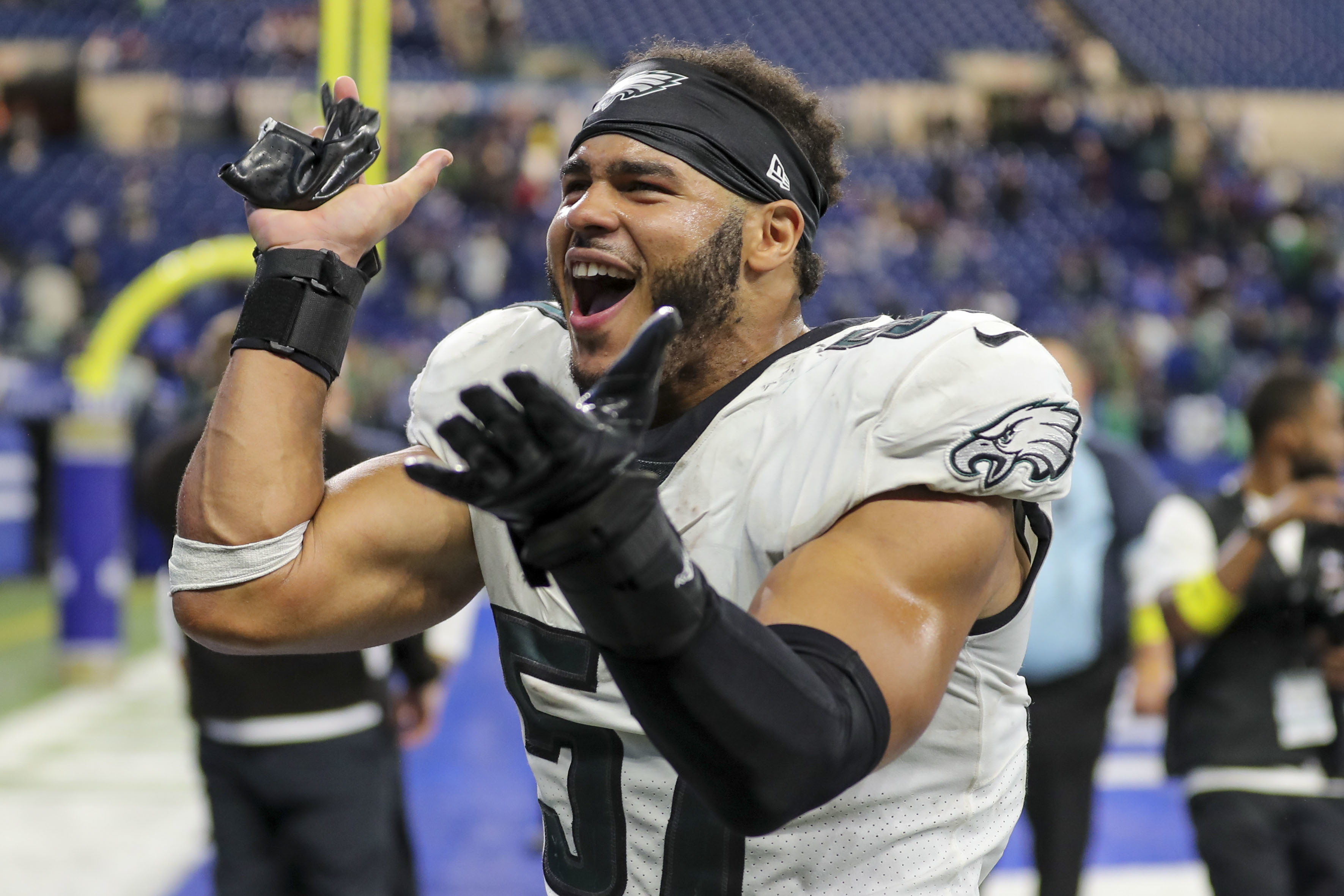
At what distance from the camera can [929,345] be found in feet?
4.85

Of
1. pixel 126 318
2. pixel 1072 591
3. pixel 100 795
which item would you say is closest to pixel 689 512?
pixel 1072 591

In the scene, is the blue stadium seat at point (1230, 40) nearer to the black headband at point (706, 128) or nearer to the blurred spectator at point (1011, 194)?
the blurred spectator at point (1011, 194)

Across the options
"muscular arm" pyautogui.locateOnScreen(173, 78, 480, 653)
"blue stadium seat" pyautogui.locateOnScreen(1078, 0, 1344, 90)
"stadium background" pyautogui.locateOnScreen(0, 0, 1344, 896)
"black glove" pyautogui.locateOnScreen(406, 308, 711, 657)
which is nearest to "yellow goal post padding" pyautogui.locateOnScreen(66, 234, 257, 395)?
"stadium background" pyautogui.locateOnScreen(0, 0, 1344, 896)

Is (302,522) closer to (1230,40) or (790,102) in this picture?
(790,102)

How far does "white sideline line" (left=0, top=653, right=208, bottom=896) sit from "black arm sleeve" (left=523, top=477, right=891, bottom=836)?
12.0 feet

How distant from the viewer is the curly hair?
186cm

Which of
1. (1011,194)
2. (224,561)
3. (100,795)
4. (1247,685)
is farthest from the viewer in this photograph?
(1011,194)

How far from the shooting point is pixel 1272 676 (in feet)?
10.6

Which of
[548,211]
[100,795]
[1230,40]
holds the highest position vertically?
[1230,40]

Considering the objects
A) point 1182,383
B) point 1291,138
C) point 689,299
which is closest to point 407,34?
point 1182,383

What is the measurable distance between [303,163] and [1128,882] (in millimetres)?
3777

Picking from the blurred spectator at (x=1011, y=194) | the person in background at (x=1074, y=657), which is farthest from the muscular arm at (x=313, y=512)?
the blurred spectator at (x=1011, y=194)

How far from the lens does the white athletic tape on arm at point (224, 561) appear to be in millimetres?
1582

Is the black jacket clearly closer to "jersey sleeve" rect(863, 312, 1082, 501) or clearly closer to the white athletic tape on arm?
"jersey sleeve" rect(863, 312, 1082, 501)
